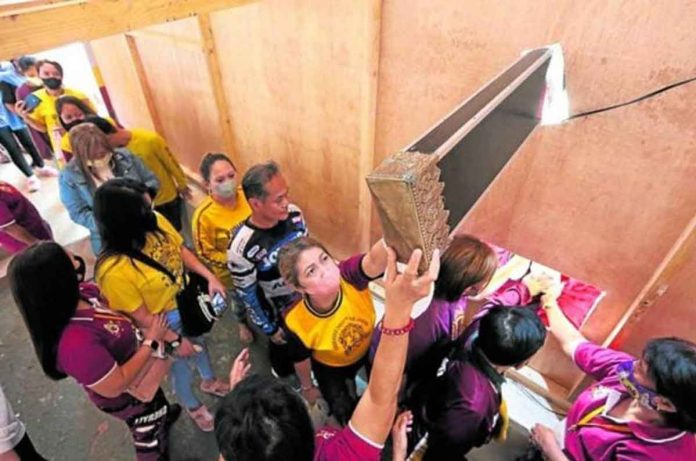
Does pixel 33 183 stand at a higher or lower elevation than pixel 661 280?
lower

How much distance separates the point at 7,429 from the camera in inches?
63.1

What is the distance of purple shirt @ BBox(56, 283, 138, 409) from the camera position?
148 cm

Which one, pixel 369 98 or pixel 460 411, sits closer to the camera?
pixel 460 411

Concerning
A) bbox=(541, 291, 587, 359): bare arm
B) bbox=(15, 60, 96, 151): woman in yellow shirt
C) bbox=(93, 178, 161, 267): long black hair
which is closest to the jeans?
bbox=(93, 178, 161, 267): long black hair

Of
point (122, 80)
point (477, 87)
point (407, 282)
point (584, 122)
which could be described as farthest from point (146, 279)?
point (122, 80)

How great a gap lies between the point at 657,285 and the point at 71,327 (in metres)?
2.37

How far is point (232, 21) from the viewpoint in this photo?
2668mm

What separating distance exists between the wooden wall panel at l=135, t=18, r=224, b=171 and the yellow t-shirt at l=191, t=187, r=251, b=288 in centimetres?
126

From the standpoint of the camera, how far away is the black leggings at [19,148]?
4.47 m

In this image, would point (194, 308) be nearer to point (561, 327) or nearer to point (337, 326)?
point (337, 326)

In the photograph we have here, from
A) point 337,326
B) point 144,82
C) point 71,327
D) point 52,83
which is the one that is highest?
point 52,83

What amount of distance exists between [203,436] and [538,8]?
9.48 ft

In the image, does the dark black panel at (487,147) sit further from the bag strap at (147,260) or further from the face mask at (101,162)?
the face mask at (101,162)

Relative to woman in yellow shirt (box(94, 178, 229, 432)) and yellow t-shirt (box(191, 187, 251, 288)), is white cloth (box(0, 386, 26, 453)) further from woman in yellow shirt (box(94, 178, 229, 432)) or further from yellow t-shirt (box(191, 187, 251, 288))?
yellow t-shirt (box(191, 187, 251, 288))
